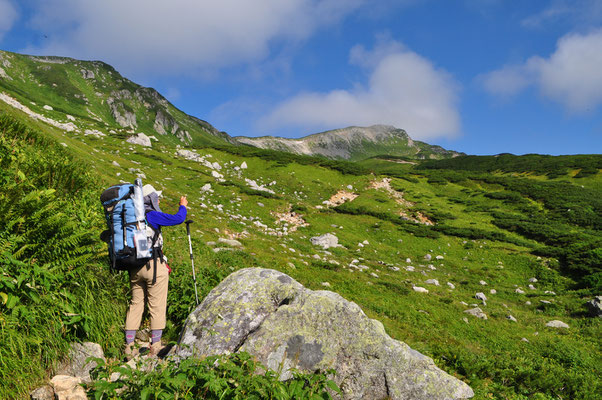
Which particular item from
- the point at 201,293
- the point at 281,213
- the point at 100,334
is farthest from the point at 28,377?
the point at 281,213

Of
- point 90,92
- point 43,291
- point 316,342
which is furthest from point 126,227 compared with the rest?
point 90,92

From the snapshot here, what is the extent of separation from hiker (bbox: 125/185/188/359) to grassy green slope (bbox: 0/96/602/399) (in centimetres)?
48

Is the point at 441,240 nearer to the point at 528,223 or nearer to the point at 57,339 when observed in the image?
the point at 528,223

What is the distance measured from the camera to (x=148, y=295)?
17.9 ft

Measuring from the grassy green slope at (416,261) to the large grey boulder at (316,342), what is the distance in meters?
1.61

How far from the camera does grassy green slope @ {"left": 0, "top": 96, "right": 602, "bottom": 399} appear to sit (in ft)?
25.4

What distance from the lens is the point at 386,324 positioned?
9.98 metres

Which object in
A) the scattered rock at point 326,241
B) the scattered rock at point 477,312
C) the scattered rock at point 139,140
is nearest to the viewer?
the scattered rock at point 477,312

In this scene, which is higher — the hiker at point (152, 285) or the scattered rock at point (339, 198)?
the scattered rock at point (339, 198)

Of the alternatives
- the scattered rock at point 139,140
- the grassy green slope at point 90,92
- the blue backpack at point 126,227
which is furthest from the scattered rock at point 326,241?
the grassy green slope at point 90,92

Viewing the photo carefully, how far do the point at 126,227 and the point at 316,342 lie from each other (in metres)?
4.04

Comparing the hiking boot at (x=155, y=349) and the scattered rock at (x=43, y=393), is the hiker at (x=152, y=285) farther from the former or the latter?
the scattered rock at (x=43, y=393)

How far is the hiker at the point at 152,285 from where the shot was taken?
518 cm

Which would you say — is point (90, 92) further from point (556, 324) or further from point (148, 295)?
point (556, 324)
